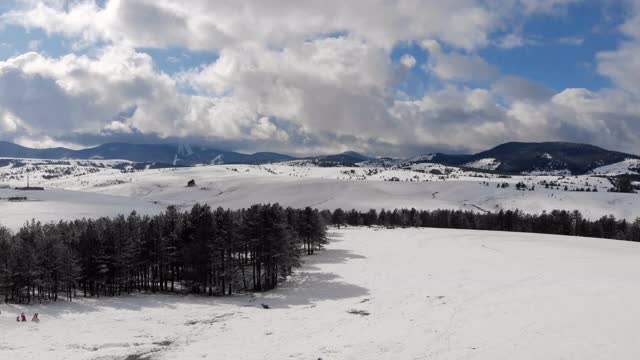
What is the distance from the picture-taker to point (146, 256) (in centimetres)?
6969

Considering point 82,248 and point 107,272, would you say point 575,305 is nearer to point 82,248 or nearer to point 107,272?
point 107,272

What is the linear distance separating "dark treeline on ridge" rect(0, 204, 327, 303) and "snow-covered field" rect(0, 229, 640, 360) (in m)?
5.22

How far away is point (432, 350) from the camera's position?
2936 centimetres

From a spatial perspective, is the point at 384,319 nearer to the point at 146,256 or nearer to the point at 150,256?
the point at 150,256

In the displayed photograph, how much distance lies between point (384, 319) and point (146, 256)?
47288 mm

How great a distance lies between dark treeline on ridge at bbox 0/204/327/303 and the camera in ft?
195

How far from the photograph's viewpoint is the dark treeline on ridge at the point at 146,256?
59.6 meters

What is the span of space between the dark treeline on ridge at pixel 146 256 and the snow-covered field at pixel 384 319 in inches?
206

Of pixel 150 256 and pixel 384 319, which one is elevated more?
pixel 150 256

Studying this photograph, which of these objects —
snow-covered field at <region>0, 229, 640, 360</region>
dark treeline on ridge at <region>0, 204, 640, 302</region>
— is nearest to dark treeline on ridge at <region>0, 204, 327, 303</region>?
dark treeline on ridge at <region>0, 204, 640, 302</region>

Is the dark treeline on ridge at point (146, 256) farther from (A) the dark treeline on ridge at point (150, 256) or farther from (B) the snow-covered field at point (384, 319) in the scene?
(B) the snow-covered field at point (384, 319)

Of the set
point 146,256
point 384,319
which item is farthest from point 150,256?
point 384,319

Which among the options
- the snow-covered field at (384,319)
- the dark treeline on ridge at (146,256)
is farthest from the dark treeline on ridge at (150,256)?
the snow-covered field at (384,319)

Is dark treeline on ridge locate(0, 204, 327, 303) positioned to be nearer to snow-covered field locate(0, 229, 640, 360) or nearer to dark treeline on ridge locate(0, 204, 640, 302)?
dark treeline on ridge locate(0, 204, 640, 302)
